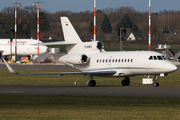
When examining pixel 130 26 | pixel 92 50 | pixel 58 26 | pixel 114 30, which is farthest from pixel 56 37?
pixel 92 50

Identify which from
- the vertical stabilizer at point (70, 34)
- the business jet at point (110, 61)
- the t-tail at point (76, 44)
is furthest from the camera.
Answer: the vertical stabilizer at point (70, 34)

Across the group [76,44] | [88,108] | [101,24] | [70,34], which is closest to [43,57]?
[70,34]

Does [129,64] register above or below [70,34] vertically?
below

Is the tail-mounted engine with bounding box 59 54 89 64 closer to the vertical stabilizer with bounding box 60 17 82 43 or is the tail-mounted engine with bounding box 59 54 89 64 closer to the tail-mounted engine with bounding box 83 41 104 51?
the tail-mounted engine with bounding box 83 41 104 51

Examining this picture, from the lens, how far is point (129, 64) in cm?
3086

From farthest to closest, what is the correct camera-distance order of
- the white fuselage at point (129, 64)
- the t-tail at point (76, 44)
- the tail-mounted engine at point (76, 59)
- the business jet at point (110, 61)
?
the t-tail at point (76, 44) → the tail-mounted engine at point (76, 59) → the business jet at point (110, 61) → the white fuselage at point (129, 64)

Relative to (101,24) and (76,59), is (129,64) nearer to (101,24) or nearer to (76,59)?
(76,59)

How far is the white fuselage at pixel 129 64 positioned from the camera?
29781 mm

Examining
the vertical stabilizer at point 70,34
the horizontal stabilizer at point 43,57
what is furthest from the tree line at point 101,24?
the vertical stabilizer at point 70,34

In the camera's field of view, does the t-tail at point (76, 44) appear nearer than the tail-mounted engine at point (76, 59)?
No

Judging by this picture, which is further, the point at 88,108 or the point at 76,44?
the point at 76,44

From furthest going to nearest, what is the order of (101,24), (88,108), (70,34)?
(101,24) < (70,34) < (88,108)

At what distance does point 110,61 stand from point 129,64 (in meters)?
1.94

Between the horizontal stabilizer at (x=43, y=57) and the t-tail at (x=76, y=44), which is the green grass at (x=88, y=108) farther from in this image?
the horizontal stabilizer at (x=43, y=57)
